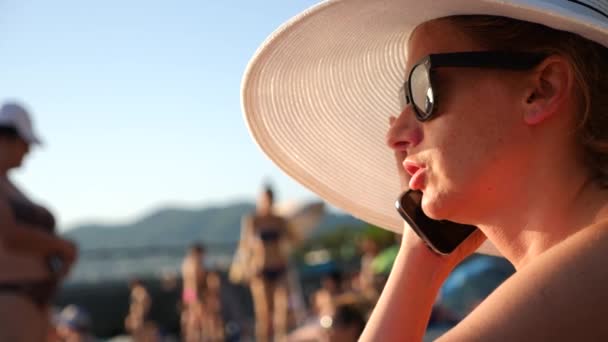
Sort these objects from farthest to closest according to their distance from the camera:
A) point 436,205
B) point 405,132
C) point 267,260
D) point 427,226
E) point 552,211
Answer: point 267,260, point 427,226, point 405,132, point 436,205, point 552,211

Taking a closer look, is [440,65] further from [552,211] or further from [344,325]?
[344,325]

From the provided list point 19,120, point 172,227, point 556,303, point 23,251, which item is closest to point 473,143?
point 556,303

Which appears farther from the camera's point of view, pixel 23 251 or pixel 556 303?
pixel 23 251

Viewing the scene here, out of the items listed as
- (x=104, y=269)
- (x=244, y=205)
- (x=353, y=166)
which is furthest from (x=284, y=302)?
(x=244, y=205)

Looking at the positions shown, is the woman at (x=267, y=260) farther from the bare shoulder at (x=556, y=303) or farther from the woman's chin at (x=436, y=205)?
the bare shoulder at (x=556, y=303)

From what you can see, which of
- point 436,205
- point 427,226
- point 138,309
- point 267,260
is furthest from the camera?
point 138,309

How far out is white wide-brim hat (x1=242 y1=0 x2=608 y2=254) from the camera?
1.91 m

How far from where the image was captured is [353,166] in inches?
92.3

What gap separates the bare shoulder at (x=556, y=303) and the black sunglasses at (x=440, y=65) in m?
0.36

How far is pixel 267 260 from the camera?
12562 millimetres

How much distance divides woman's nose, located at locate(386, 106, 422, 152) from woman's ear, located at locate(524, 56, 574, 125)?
224 mm

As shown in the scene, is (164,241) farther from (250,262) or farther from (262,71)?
(262,71)

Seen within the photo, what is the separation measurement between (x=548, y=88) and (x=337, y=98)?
2.63 feet

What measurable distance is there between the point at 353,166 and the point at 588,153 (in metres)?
0.86
